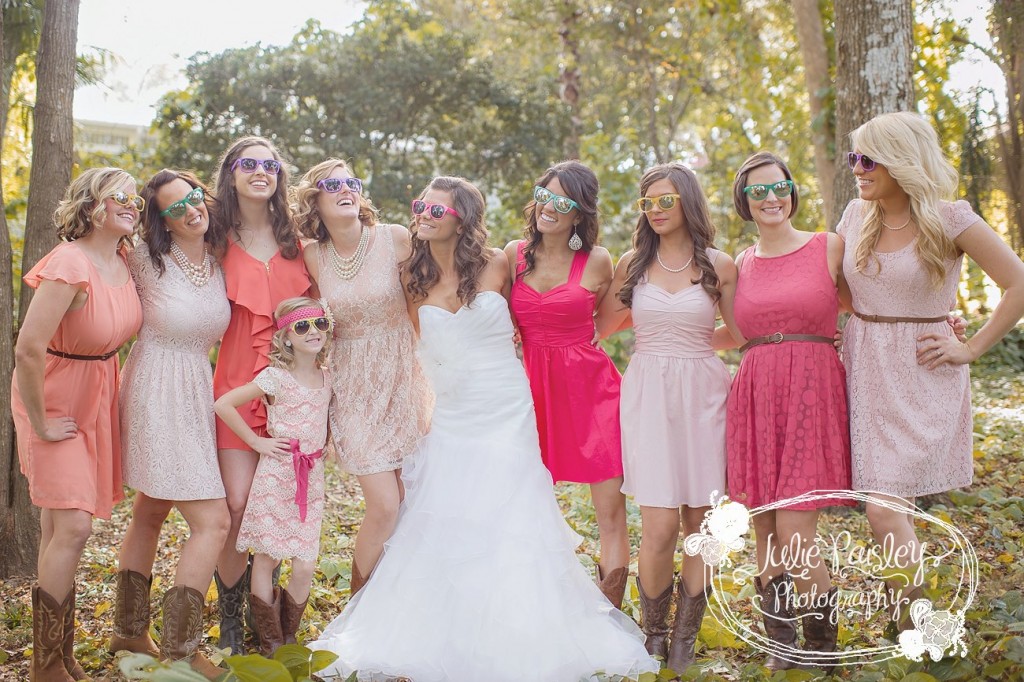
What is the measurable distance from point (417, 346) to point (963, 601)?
2.61 m

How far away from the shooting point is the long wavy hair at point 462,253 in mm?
4086

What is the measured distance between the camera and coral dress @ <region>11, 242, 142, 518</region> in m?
3.56

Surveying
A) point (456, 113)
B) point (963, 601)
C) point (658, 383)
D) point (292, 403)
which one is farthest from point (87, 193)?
point (456, 113)

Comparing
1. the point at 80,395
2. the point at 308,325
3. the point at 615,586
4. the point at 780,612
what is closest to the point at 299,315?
the point at 308,325

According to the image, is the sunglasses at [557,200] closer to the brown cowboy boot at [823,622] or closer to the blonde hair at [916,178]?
the blonde hair at [916,178]

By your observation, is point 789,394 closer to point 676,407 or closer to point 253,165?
point 676,407

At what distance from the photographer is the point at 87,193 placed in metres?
3.68

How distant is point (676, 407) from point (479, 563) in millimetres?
1105

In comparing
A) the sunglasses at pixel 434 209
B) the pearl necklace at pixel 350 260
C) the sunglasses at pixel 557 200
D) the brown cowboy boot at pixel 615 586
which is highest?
the sunglasses at pixel 557 200

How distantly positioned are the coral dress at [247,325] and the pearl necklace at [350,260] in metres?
0.24

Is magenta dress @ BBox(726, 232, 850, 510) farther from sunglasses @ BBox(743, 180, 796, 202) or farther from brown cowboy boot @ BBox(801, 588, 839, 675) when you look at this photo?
brown cowboy boot @ BBox(801, 588, 839, 675)

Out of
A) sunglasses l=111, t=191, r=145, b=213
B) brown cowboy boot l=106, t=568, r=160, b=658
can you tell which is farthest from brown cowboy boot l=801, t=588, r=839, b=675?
sunglasses l=111, t=191, r=145, b=213

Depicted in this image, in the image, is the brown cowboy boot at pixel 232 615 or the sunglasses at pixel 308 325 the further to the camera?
the brown cowboy boot at pixel 232 615

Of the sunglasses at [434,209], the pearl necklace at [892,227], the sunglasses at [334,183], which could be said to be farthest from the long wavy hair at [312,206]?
the pearl necklace at [892,227]
